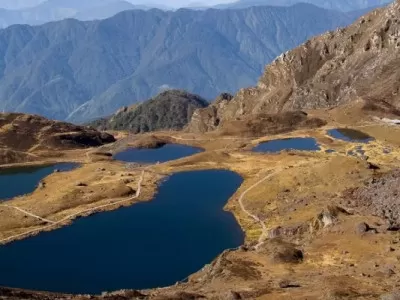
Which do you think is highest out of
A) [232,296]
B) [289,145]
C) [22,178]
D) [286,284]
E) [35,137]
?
[232,296]

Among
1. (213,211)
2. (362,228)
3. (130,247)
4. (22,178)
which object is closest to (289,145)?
(213,211)

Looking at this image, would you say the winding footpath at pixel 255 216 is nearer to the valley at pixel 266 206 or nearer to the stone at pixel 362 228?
the valley at pixel 266 206

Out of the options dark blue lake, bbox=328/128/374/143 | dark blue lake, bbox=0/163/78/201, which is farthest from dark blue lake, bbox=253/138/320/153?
dark blue lake, bbox=0/163/78/201

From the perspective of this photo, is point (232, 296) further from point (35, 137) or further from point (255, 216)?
point (35, 137)

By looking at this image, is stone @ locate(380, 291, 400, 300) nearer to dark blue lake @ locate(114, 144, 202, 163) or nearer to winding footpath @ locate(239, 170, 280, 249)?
winding footpath @ locate(239, 170, 280, 249)

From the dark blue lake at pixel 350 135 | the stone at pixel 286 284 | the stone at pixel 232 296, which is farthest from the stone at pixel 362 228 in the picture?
the dark blue lake at pixel 350 135

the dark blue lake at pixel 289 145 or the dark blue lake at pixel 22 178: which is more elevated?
the dark blue lake at pixel 289 145

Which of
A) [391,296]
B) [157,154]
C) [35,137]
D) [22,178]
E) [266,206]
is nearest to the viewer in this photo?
[391,296]
